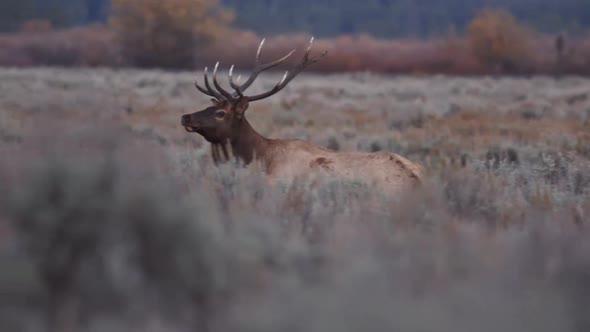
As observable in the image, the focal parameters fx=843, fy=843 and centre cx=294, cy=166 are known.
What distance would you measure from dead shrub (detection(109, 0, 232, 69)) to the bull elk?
151ft

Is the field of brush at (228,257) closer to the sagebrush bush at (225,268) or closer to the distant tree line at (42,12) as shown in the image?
the sagebrush bush at (225,268)

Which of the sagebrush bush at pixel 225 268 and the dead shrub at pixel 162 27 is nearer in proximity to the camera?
the sagebrush bush at pixel 225 268

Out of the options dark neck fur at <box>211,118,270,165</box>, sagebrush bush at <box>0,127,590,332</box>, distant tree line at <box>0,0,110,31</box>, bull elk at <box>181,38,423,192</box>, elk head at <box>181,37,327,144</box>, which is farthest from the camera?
distant tree line at <box>0,0,110,31</box>

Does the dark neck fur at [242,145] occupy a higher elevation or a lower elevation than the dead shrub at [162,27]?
lower

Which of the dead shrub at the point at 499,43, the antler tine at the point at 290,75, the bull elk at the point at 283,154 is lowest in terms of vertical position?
the bull elk at the point at 283,154

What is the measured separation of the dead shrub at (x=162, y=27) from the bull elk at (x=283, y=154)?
151ft

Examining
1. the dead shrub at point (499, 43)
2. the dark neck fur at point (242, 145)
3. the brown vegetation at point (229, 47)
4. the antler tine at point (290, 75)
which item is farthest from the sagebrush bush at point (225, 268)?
the dead shrub at point (499, 43)

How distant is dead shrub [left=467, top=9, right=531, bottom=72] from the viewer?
173ft

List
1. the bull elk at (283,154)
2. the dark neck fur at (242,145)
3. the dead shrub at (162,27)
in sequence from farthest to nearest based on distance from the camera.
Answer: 1. the dead shrub at (162,27)
2. the dark neck fur at (242,145)
3. the bull elk at (283,154)

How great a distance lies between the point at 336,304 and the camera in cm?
380

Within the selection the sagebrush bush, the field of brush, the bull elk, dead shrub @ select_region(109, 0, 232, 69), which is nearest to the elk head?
the bull elk

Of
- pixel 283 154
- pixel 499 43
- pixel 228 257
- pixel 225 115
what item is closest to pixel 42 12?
pixel 499 43

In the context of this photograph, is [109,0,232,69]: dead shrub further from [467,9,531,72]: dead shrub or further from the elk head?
the elk head

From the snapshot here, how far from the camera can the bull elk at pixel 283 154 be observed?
802cm
